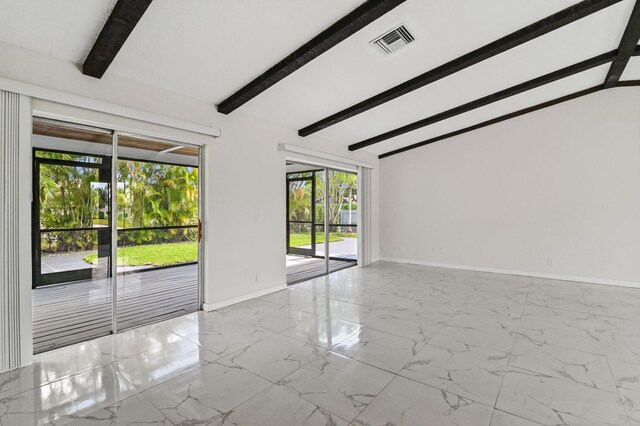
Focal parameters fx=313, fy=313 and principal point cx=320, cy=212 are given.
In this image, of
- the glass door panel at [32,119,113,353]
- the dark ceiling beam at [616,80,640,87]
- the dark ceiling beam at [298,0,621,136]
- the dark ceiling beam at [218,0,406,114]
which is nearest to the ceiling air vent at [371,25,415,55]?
the dark ceiling beam at [218,0,406,114]

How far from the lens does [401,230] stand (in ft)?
24.5

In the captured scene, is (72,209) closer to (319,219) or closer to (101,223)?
(101,223)

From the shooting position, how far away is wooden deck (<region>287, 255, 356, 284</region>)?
594 centimetres

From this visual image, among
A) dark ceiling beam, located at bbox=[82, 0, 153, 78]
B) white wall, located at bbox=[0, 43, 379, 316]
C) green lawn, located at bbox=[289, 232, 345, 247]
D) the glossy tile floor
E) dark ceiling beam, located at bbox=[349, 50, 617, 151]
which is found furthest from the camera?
green lawn, located at bbox=[289, 232, 345, 247]

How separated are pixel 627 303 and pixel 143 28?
258 inches

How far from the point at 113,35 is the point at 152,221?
2.41 m

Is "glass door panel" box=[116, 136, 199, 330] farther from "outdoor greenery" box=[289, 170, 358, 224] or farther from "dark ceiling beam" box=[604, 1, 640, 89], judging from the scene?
"dark ceiling beam" box=[604, 1, 640, 89]

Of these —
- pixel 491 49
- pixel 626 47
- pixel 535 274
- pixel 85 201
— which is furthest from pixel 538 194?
pixel 85 201

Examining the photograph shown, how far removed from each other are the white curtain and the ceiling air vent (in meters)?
3.26

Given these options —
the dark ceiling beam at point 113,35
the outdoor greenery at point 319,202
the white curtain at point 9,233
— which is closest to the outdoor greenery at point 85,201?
the white curtain at point 9,233

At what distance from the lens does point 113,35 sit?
2445 mm

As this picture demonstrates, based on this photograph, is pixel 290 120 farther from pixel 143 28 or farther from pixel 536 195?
pixel 536 195

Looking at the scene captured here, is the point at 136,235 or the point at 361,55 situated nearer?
the point at 361,55

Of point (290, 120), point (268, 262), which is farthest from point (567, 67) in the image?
point (268, 262)
